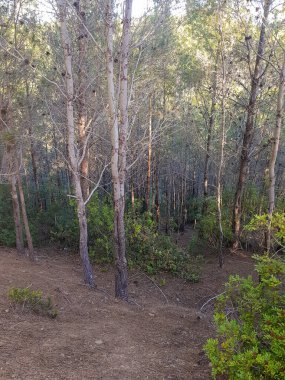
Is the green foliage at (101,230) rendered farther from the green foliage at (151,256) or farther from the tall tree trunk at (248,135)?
the tall tree trunk at (248,135)

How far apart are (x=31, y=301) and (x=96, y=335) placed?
133cm

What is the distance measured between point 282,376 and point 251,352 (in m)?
0.28

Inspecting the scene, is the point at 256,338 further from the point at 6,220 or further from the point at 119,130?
the point at 6,220

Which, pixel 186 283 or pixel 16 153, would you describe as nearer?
pixel 16 153

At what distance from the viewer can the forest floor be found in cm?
374

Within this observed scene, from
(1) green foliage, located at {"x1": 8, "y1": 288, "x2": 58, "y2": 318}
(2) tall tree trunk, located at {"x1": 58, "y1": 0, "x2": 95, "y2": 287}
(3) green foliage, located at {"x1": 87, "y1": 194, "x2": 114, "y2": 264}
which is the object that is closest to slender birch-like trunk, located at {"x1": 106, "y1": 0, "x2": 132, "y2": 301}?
(2) tall tree trunk, located at {"x1": 58, "y1": 0, "x2": 95, "y2": 287}

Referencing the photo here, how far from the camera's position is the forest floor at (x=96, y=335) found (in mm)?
3740

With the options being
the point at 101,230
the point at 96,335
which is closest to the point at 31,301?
the point at 96,335

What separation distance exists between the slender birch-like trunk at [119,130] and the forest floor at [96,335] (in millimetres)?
899

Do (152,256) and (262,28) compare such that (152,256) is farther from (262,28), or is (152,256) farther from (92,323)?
(262,28)

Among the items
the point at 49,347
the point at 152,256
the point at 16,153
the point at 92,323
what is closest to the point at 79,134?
the point at 16,153

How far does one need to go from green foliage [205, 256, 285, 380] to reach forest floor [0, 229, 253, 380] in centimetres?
93

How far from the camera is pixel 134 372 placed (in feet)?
12.5

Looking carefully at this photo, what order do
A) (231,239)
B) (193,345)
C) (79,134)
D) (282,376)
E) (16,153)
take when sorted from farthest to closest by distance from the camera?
(231,239) → (16,153) → (79,134) → (193,345) → (282,376)
